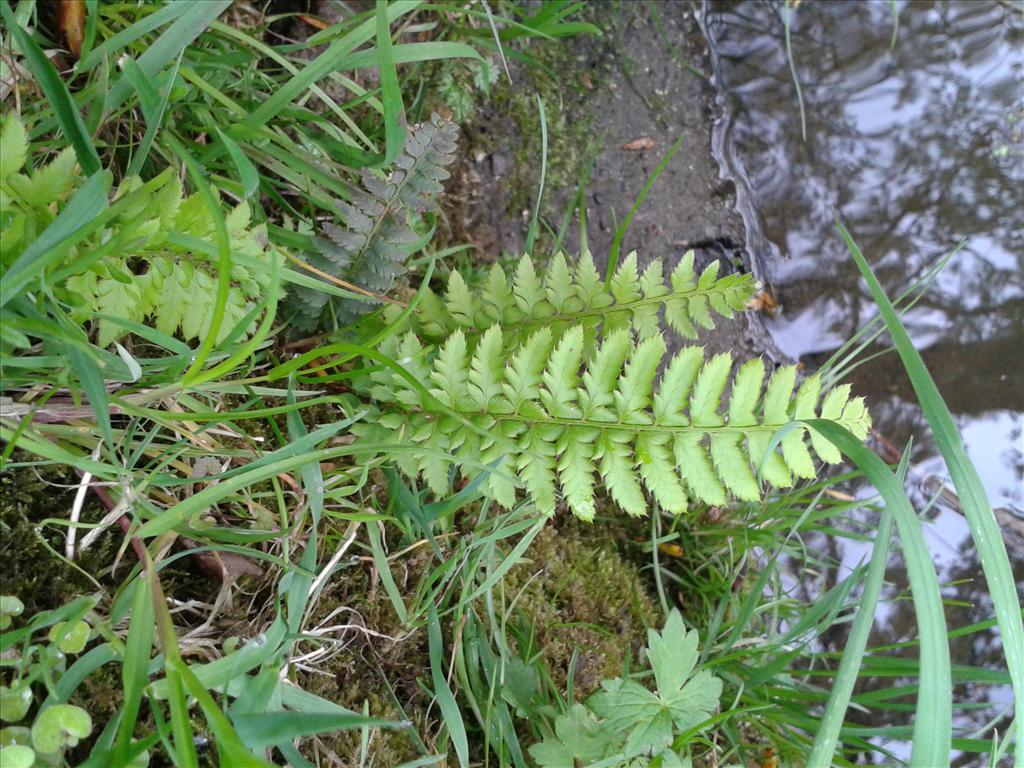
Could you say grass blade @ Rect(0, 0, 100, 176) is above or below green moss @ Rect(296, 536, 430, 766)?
above

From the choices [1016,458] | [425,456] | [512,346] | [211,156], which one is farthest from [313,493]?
[1016,458]

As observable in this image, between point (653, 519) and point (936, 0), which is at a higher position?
point (936, 0)

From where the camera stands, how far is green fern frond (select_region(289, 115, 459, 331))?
1.71 meters

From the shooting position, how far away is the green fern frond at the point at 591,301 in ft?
6.11

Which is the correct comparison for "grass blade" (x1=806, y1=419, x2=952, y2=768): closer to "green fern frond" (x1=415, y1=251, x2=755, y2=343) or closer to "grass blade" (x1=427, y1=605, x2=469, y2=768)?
"green fern frond" (x1=415, y1=251, x2=755, y2=343)

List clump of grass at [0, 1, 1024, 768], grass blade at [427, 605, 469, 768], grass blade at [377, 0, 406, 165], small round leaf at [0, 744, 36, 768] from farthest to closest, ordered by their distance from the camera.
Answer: grass blade at [427, 605, 469, 768], grass blade at [377, 0, 406, 165], clump of grass at [0, 1, 1024, 768], small round leaf at [0, 744, 36, 768]

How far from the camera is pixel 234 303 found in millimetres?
1591

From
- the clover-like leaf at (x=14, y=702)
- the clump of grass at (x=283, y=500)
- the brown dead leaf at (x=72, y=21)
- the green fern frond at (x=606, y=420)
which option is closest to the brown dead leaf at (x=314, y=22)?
the clump of grass at (x=283, y=500)

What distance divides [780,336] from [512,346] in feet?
6.39

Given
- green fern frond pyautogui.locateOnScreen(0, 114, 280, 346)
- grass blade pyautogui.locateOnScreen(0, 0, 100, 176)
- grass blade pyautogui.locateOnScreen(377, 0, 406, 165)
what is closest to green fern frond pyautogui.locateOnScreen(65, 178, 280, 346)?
green fern frond pyautogui.locateOnScreen(0, 114, 280, 346)

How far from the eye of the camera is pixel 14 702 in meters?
1.28

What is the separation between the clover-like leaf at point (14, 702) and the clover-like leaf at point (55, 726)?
5 centimetres

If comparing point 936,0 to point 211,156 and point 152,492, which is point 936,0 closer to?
point 211,156

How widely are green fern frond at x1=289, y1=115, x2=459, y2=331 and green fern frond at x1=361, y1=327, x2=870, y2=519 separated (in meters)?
0.28
